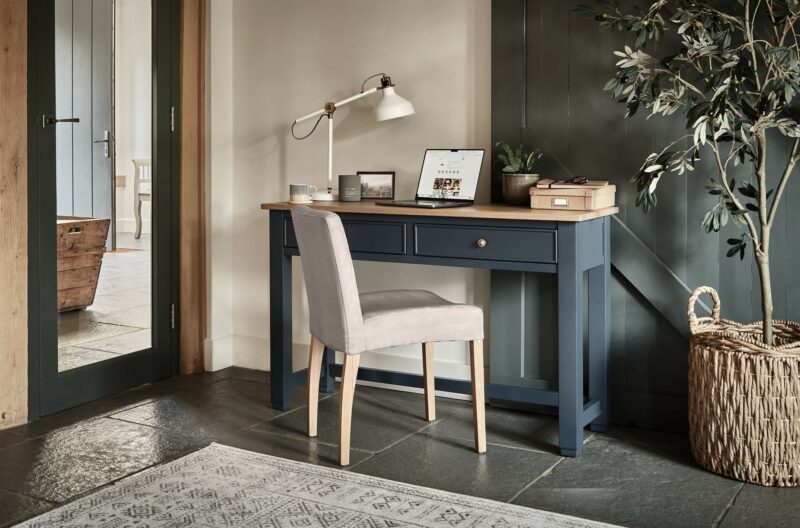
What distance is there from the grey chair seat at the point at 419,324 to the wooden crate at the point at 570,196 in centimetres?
46

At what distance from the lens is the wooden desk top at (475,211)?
313cm

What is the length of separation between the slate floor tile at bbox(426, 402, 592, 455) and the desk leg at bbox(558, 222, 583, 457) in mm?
107

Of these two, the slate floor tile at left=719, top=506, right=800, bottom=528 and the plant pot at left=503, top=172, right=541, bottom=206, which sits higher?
the plant pot at left=503, top=172, right=541, bottom=206

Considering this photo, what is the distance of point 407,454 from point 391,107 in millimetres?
1431

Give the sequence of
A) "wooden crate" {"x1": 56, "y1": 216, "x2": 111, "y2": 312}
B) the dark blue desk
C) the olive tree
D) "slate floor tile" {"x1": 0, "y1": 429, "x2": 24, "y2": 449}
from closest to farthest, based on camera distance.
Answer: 1. the olive tree
2. the dark blue desk
3. "slate floor tile" {"x1": 0, "y1": 429, "x2": 24, "y2": 449}
4. "wooden crate" {"x1": 56, "y1": 216, "x2": 111, "y2": 312}

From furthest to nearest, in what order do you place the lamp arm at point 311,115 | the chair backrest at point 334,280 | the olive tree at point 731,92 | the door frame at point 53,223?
the lamp arm at point 311,115
the door frame at point 53,223
the chair backrest at point 334,280
the olive tree at point 731,92

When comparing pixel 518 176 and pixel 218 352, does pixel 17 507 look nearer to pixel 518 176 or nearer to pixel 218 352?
pixel 218 352

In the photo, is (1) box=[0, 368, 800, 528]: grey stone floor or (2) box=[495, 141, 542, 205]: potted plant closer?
(1) box=[0, 368, 800, 528]: grey stone floor

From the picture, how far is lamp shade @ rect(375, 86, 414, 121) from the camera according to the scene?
3.82 meters

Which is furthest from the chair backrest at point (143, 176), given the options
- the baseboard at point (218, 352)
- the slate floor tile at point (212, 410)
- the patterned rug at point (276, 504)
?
the patterned rug at point (276, 504)

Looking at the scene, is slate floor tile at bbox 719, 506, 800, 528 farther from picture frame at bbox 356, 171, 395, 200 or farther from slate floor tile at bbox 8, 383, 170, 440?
slate floor tile at bbox 8, 383, 170, 440

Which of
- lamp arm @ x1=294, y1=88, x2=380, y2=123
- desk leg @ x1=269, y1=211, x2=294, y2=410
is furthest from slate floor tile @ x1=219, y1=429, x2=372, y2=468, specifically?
lamp arm @ x1=294, y1=88, x2=380, y2=123

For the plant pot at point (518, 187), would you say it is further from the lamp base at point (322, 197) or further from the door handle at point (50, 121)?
the door handle at point (50, 121)

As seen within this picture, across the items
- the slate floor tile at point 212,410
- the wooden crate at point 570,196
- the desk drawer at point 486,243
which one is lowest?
the slate floor tile at point 212,410
